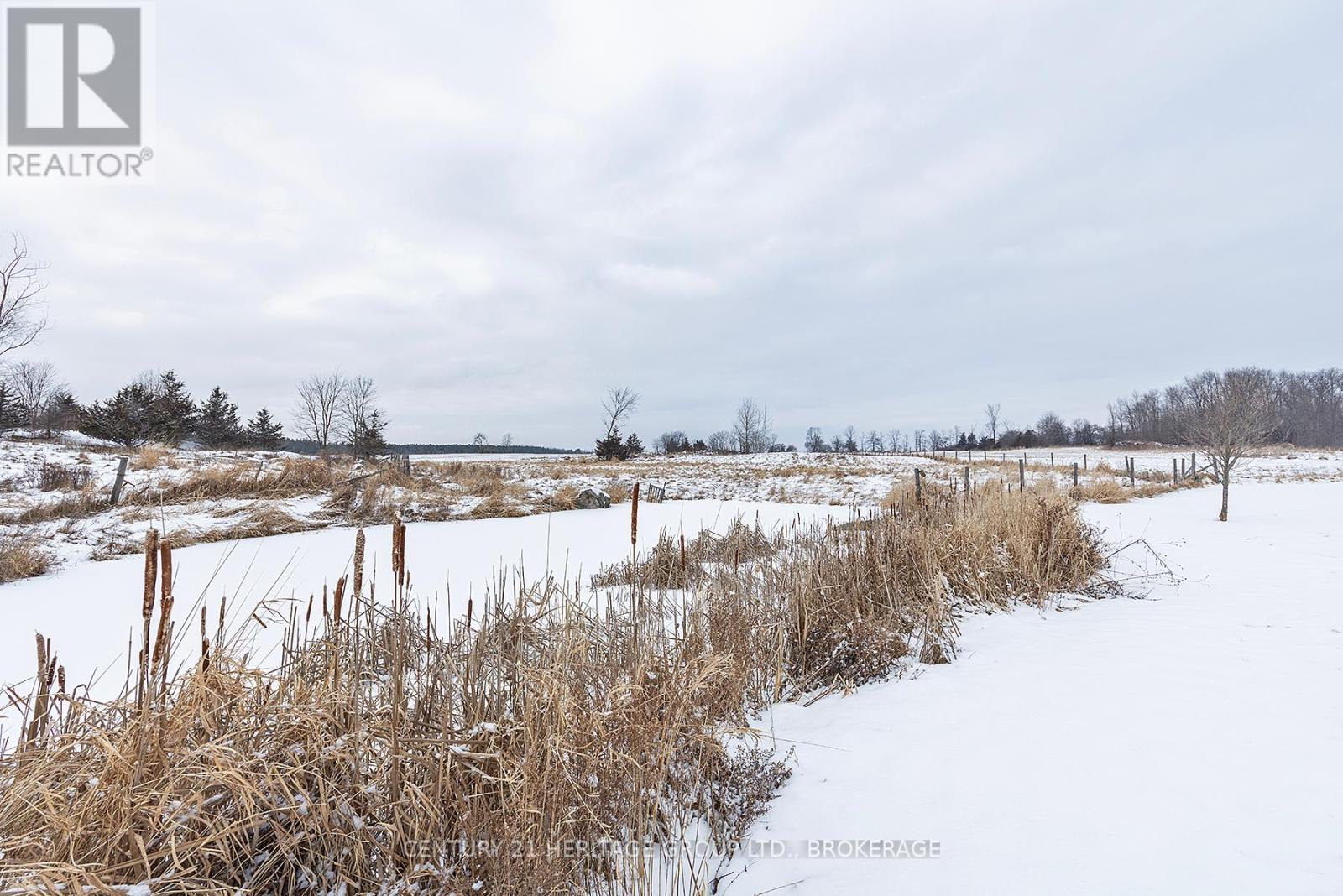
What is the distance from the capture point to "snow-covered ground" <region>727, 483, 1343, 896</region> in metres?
1.85

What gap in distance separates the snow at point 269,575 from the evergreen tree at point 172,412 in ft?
77.8

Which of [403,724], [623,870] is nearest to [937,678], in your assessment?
[623,870]

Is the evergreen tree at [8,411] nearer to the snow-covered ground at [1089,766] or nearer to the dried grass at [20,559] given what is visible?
the dried grass at [20,559]

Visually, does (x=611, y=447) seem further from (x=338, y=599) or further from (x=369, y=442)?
(x=338, y=599)

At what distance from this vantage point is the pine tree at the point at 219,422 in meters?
32.8

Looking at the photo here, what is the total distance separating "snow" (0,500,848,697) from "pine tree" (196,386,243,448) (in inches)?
1251

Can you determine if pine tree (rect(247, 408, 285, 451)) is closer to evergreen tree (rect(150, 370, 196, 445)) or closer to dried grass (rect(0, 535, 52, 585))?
evergreen tree (rect(150, 370, 196, 445))

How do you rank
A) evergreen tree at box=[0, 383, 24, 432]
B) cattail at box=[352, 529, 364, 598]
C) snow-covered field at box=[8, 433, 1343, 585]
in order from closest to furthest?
1. cattail at box=[352, 529, 364, 598]
2. snow-covered field at box=[8, 433, 1343, 585]
3. evergreen tree at box=[0, 383, 24, 432]

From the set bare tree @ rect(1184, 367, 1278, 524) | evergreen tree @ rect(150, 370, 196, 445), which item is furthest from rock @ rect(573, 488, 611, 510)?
evergreen tree @ rect(150, 370, 196, 445)

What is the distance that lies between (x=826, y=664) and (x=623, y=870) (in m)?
2.39

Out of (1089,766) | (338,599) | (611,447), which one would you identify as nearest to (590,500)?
(338,599)

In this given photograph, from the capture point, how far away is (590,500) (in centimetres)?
1367

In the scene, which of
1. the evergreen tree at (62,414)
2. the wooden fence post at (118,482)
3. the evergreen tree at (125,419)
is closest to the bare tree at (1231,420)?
the wooden fence post at (118,482)

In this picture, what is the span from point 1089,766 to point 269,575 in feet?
25.6
